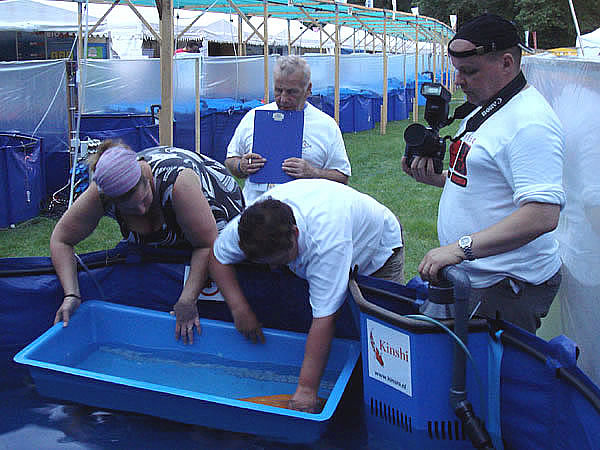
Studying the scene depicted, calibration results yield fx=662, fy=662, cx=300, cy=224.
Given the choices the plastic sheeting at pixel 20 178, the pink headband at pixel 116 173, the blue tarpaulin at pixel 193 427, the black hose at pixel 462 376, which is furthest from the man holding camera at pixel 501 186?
the plastic sheeting at pixel 20 178

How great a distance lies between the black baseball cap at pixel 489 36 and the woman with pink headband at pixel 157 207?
4.23 feet

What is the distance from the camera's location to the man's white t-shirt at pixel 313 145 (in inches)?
141

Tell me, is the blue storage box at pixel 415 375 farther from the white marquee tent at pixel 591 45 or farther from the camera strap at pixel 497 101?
the white marquee tent at pixel 591 45

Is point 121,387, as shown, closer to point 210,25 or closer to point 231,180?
point 231,180

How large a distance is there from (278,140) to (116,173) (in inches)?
45.0

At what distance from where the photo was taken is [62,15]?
537 inches

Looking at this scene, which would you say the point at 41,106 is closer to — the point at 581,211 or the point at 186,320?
the point at 186,320

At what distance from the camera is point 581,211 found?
2.79 meters

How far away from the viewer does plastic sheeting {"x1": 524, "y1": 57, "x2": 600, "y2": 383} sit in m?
2.49

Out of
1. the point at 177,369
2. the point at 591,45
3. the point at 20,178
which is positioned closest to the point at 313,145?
the point at 177,369

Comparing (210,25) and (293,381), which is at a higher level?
(210,25)

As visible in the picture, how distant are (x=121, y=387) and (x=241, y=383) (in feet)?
2.18

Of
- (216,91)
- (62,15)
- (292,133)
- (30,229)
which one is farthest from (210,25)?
(292,133)

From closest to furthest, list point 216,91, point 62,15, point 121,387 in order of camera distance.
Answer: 1. point 121,387
2. point 216,91
3. point 62,15
